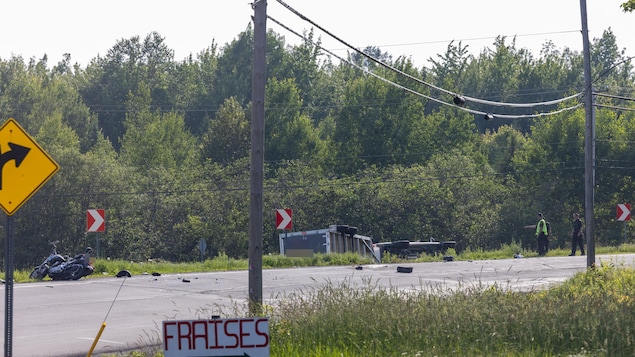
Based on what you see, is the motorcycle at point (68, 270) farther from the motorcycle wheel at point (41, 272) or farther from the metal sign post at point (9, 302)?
the metal sign post at point (9, 302)

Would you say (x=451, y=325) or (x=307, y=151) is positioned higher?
(x=307, y=151)

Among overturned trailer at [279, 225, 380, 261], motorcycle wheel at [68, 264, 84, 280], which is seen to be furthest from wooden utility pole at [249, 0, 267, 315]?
overturned trailer at [279, 225, 380, 261]

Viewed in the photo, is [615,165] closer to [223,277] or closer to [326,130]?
[326,130]

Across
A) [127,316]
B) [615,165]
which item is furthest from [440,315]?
[615,165]

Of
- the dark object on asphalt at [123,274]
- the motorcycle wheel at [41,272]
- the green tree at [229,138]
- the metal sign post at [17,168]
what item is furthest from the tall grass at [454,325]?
the green tree at [229,138]

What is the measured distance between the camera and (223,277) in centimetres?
2503

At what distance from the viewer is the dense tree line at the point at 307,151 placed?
52625 millimetres

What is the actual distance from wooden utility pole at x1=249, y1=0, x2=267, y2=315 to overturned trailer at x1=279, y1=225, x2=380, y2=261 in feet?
70.6

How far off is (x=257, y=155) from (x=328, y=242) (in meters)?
22.8

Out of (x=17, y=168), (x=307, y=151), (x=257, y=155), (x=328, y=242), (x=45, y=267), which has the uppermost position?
(x=307, y=151)

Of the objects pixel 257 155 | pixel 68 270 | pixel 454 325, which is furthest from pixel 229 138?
pixel 454 325

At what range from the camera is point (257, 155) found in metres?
13.4

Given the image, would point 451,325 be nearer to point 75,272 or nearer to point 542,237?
point 75,272

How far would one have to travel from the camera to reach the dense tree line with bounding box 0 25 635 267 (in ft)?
173
